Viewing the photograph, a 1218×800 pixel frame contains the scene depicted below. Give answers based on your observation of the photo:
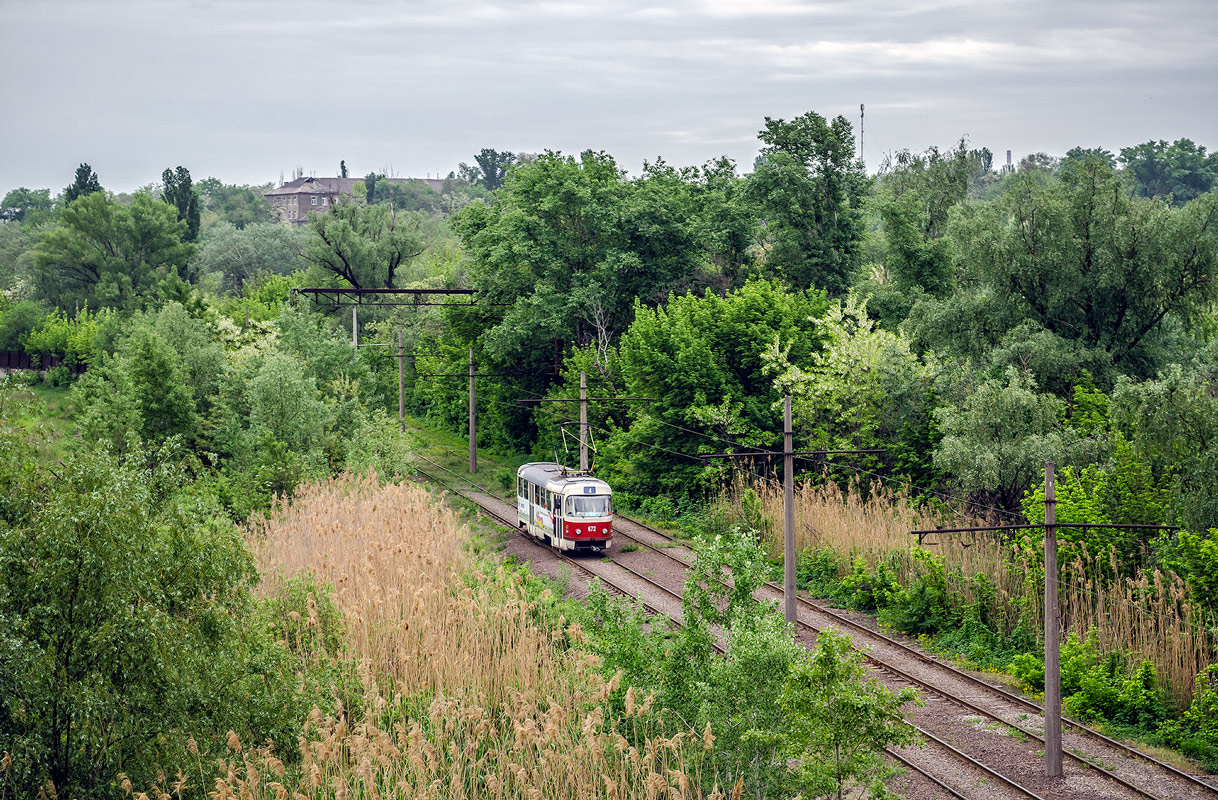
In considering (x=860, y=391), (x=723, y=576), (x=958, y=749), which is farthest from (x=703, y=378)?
(x=723, y=576)

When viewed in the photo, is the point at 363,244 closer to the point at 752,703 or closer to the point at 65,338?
the point at 65,338

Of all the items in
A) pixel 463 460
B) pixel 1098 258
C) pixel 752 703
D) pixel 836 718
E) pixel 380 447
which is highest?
pixel 1098 258

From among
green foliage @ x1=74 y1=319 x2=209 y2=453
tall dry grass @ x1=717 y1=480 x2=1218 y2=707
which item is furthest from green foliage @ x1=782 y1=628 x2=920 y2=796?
green foliage @ x1=74 y1=319 x2=209 y2=453

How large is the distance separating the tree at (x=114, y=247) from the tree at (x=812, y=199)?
5756cm

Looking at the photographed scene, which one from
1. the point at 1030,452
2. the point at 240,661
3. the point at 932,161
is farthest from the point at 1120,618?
the point at 932,161

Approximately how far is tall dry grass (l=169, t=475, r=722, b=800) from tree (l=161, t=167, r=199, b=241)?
83.8 meters

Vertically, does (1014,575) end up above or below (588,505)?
above

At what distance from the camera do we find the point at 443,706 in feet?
39.0

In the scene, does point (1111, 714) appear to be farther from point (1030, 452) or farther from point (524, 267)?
point (524, 267)

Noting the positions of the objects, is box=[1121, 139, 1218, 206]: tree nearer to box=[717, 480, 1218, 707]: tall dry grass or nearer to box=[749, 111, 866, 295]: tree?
box=[749, 111, 866, 295]: tree

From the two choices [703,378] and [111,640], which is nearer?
[111,640]

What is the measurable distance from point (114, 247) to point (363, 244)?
2533 cm

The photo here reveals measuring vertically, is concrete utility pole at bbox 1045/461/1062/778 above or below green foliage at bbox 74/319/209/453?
below

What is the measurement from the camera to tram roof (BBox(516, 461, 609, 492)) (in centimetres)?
3319
